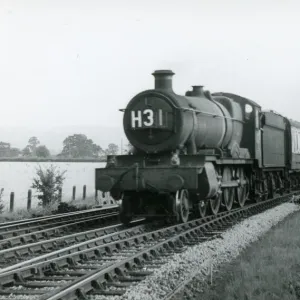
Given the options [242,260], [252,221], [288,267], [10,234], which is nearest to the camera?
[288,267]

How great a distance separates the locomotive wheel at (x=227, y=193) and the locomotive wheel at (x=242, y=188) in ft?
1.51

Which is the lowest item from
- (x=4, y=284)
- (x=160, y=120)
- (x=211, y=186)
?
(x=4, y=284)

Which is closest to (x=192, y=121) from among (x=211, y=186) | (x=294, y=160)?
(x=211, y=186)

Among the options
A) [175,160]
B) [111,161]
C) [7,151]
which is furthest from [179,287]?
[7,151]

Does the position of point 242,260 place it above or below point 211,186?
below

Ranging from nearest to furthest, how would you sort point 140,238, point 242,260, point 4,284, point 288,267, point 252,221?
point 4,284 < point 288,267 < point 242,260 < point 140,238 < point 252,221

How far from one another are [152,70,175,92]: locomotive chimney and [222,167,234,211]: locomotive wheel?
2793 mm

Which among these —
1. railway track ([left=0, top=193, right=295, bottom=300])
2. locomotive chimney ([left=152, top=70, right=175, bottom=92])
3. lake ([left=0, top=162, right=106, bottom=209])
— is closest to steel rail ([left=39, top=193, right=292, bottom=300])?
railway track ([left=0, top=193, right=295, bottom=300])

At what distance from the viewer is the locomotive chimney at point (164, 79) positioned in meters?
11.1

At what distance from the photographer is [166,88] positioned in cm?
1108

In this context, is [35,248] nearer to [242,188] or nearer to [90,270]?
[90,270]

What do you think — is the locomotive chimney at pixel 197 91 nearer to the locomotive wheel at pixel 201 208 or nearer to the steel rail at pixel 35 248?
the locomotive wheel at pixel 201 208

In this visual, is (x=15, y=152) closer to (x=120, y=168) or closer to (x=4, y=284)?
(x=120, y=168)

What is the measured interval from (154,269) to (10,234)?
14.1 feet
